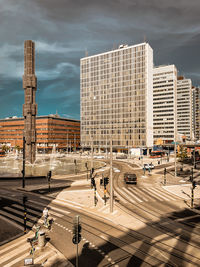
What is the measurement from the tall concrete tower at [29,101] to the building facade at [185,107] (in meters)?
144

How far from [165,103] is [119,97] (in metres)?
43.3

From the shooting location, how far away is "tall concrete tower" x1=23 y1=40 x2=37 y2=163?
6078cm

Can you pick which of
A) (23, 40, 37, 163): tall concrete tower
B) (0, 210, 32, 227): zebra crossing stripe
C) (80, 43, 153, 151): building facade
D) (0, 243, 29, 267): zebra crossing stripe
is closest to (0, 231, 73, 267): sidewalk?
(0, 243, 29, 267): zebra crossing stripe

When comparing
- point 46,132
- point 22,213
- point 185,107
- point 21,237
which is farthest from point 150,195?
point 185,107

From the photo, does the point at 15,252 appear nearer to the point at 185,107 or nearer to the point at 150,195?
the point at 150,195

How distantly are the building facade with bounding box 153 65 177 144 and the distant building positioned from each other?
60.3 m

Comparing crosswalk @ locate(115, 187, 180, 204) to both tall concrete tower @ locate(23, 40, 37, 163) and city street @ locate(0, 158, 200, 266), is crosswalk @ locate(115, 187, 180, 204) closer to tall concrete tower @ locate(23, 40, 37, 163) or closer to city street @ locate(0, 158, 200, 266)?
city street @ locate(0, 158, 200, 266)

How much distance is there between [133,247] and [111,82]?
351ft

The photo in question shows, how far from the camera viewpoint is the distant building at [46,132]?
12138 centimetres

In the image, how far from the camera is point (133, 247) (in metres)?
12.3

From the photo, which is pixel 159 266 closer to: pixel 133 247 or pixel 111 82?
pixel 133 247

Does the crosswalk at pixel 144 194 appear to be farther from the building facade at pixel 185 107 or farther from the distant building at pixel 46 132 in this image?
the building facade at pixel 185 107

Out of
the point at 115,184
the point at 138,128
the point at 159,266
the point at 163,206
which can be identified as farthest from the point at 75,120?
the point at 159,266

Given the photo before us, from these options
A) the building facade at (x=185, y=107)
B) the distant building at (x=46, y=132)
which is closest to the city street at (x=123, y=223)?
the distant building at (x=46, y=132)
